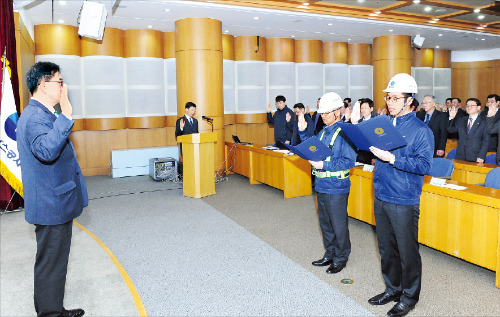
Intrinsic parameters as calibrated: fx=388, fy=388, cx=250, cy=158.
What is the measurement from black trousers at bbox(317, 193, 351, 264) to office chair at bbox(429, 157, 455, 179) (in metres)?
1.69

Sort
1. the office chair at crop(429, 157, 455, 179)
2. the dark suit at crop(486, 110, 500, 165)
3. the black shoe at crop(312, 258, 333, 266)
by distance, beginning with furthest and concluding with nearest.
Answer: the dark suit at crop(486, 110, 500, 165), the office chair at crop(429, 157, 455, 179), the black shoe at crop(312, 258, 333, 266)

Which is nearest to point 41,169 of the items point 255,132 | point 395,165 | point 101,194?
point 395,165

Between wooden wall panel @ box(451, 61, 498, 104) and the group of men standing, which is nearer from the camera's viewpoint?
the group of men standing

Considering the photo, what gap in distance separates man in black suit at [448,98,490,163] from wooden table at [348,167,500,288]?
84.1 inches

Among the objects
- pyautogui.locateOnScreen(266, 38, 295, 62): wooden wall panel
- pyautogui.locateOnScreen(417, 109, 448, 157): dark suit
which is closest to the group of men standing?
pyautogui.locateOnScreen(417, 109, 448, 157): dark suit

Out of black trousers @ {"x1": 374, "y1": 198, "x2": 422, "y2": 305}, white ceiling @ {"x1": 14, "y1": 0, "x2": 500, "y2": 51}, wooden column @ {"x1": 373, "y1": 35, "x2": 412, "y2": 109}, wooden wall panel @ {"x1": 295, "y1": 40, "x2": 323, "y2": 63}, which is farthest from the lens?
wooden wall panel @ {"x1": 295, "y1": 40, "x2": 323, "y2": 63}

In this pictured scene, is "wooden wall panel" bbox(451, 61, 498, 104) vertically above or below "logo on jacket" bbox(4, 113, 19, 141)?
above

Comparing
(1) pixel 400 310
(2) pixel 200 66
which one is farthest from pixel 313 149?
(2) pixel 200 66

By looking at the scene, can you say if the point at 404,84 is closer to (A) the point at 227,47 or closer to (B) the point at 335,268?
(B) the point at 335,268

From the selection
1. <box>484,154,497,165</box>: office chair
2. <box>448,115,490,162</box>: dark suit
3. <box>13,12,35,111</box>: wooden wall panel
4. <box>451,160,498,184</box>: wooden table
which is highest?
<box>13,12,35,111</box>: wooden wall panel

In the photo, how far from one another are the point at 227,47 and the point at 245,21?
1.63 metres

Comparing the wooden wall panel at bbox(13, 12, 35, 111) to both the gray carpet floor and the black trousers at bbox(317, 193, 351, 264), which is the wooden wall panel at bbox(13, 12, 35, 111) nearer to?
the gray carpet floor

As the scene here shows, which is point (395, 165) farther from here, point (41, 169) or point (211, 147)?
point (211, 147)

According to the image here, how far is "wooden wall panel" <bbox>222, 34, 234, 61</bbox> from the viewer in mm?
10992
